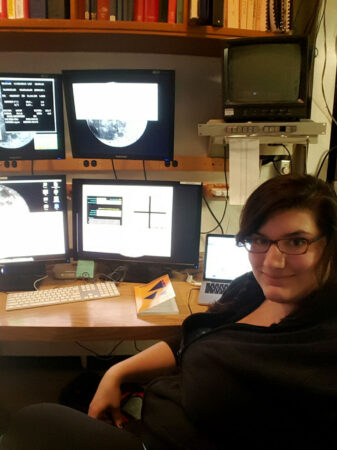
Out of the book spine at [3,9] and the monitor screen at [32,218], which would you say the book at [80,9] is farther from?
the monitor screen at [32,218]

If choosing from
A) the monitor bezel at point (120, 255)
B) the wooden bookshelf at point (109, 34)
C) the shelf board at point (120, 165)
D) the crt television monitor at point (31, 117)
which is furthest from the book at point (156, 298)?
the wooden bookshelf at point (109, 34)

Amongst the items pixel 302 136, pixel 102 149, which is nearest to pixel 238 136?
pixel 302 136

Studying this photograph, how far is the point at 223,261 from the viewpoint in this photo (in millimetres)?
1585

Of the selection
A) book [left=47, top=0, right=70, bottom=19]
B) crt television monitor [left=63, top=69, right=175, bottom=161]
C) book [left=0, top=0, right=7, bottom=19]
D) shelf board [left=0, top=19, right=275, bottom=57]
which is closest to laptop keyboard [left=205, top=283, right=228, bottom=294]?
crt television monitor [left=63, top=69, right=175, bottom=161]

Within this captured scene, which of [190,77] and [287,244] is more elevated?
→ [190,77]

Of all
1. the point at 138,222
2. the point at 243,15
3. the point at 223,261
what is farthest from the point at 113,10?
the point at 223,261

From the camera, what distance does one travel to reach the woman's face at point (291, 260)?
78 cm

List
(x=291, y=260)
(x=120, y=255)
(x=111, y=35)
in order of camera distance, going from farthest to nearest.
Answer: (x=120, y=255), (x=111, y=35), (x=291, y=260)

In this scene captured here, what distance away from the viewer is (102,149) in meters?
1.61

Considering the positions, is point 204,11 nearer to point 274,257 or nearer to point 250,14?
point 250,14

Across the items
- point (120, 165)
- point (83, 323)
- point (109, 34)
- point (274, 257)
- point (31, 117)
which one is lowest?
point (83, 323)

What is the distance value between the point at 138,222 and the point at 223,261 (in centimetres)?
43

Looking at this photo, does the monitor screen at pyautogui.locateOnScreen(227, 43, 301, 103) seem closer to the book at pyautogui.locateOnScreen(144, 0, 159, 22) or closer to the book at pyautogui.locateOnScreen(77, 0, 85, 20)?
the book at pyautogui.locateOnScreen(144, 0, 159, 22)

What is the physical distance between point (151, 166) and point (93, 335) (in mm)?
840
